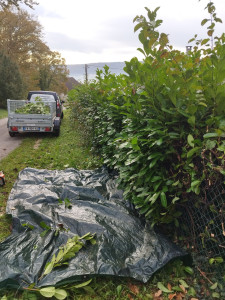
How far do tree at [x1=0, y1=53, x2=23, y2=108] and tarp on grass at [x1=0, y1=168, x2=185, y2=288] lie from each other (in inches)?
1001

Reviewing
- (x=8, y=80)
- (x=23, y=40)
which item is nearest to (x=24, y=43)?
(x=23, y=40)

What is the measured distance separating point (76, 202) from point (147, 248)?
1.24 metres

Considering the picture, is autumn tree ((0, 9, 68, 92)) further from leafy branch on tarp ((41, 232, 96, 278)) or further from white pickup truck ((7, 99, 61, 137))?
leafy branch on tarp ((41, 232, 96, 278))

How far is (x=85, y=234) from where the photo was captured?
2395mm

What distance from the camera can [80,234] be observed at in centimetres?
244

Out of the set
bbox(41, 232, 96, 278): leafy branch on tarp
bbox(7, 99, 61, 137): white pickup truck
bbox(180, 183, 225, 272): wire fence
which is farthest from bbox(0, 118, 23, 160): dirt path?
bbox(180, 183, 225, 272): wire fence

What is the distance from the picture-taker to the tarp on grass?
6.41ft

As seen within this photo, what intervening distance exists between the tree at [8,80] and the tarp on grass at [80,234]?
1001 inches

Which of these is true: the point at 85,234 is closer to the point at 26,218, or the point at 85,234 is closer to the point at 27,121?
the point at 26,218

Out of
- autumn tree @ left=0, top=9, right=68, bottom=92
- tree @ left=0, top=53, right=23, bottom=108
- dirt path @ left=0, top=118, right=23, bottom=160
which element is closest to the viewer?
dirt path @ left=0, top=118, right=23, bottom=160

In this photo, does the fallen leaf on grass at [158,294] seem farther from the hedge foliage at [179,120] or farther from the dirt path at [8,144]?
the dirt path at [8,144]

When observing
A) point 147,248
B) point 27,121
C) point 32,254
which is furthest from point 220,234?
point 27,121

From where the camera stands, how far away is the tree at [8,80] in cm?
2495

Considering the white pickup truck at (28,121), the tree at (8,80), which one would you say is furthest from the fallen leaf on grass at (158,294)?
the tree at (8,80)
